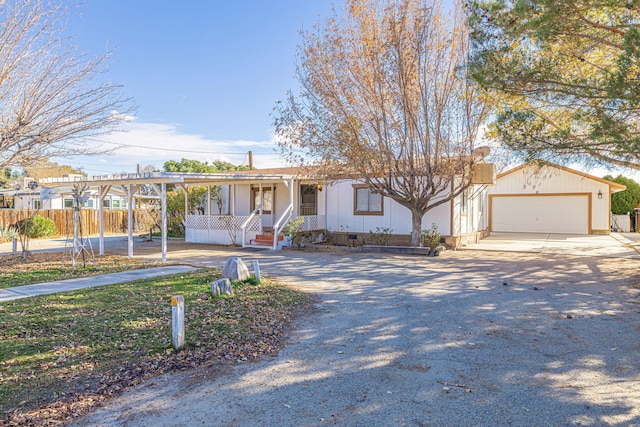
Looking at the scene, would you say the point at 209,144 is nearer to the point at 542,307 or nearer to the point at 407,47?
the point at 407,47

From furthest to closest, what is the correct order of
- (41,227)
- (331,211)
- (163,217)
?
(41,227)
(331,211)
(163,217)

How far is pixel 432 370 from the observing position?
4.01m

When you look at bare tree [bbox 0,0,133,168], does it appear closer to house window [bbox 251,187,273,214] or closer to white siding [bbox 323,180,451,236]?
white siding [bbox 323,180,451,236]

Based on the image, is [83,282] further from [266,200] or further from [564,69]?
[266,200]

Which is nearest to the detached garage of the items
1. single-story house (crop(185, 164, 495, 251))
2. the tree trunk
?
single-story house (crop(185, 164, 495, 251))

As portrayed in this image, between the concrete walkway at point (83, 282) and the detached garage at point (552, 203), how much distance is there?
19.0 metres

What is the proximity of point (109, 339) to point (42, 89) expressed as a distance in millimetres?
3323

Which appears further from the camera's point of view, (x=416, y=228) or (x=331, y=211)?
(x=331, y=211)

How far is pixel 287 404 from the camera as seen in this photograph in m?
3.32

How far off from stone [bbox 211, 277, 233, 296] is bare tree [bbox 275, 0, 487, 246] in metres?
7.69

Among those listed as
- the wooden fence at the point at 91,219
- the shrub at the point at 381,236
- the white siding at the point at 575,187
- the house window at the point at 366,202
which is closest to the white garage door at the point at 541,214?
the white siding at the point at 575,187

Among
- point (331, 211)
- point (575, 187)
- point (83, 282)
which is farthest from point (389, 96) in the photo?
point (575, 187)

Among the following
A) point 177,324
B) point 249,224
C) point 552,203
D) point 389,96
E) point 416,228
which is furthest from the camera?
point 552,203

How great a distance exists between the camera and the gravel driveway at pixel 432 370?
3.14 meters
